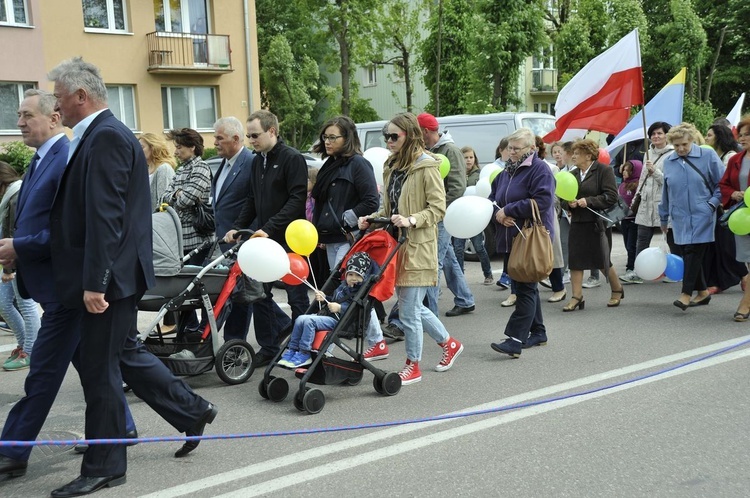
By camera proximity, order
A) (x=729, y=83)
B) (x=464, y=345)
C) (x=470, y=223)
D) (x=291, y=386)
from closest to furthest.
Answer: (x=291, y=386) < (x=470, y=223) < (x=464, y=345) < (x=729, y=83)

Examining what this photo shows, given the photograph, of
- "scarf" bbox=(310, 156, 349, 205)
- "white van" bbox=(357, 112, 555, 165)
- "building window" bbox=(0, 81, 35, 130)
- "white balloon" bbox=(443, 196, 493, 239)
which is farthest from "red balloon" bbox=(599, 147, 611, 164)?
"building window" bbox=(0, 81, 35, 130)

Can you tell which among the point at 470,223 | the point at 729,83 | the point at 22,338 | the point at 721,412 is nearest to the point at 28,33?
the point at 22,338

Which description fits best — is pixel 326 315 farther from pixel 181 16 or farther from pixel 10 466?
pixel 181 16

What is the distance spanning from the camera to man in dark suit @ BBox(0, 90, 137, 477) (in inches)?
166

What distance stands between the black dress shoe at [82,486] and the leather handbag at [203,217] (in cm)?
334

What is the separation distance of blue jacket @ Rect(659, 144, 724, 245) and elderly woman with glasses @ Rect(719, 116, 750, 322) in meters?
0.15

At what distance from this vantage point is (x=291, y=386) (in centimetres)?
607

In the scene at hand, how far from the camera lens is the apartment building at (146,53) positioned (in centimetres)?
2486

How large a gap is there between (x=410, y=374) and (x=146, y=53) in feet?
80.3

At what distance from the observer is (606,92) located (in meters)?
9.75

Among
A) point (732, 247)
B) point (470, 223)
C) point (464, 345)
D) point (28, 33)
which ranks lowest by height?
point (464, 345)

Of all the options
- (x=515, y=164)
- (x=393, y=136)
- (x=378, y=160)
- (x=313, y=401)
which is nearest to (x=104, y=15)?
(x=378, y=160)

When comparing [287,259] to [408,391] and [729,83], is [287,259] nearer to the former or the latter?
[408,391]

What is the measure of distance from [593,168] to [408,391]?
4.22 metres
